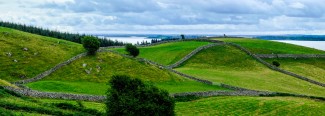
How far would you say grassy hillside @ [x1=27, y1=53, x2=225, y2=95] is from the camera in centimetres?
7575

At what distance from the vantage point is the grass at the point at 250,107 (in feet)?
202

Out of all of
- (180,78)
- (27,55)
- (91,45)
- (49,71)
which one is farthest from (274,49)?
(49,71)

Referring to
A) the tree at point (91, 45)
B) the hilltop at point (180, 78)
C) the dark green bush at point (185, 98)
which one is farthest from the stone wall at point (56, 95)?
the tree at point (91, 45)

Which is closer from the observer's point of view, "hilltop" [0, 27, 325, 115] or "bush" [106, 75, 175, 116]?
"bush" [106, 75, 175, 116]

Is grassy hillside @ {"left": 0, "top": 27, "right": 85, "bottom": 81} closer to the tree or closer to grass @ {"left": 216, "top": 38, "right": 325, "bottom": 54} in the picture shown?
the tree

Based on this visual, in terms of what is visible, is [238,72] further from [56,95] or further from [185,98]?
[56,95]

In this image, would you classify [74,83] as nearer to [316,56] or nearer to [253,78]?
[253,78]

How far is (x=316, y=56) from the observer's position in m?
139

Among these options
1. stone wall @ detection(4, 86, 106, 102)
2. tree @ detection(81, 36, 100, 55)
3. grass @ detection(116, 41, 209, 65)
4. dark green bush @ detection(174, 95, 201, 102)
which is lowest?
dark green bush @ detection(174, 95, 201, 102)

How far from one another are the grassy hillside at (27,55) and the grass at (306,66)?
2263 inches

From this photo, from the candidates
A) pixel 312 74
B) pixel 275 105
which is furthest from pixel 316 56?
pixel 275 105

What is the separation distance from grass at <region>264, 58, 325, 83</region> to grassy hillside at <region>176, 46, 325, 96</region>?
914 centimetres

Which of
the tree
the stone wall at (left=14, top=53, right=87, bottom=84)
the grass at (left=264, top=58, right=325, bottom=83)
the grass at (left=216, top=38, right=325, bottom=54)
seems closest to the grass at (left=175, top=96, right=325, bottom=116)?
the stone wall at (left=14, top=53, right=87, bottom=84)

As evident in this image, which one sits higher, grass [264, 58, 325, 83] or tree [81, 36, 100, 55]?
tree [81, 36, 100, 55]
